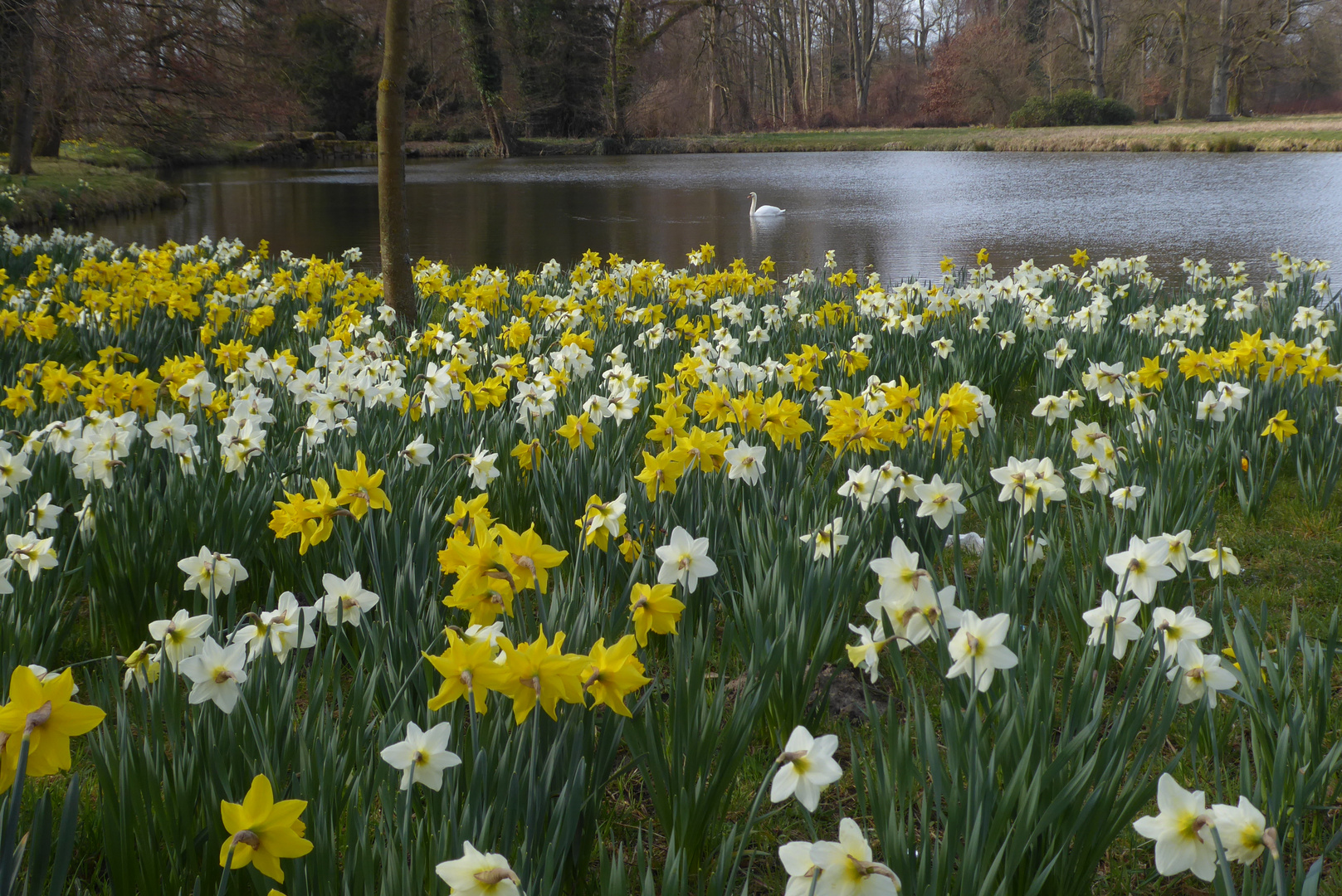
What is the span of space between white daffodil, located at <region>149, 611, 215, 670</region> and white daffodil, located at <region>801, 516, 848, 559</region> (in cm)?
107

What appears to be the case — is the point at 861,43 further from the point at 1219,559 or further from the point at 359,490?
the point at 359,490

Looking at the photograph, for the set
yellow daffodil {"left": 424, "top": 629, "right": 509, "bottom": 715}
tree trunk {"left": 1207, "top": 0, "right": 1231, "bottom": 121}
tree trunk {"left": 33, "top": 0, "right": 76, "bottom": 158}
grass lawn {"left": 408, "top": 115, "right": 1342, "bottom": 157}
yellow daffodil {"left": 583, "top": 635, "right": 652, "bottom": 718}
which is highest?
tree trunk {"left": 1207, "top": 0, "right": 1231, "bottom": 121}

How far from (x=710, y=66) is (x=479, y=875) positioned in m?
48.9

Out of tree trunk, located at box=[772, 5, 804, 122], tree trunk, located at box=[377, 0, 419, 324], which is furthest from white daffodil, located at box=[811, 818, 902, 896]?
tree trunk, located at box=[772, 5, 804, 122]

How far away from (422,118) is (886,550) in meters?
44.5

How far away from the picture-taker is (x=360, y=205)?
57.6 ft

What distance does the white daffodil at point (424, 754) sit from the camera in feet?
3.58

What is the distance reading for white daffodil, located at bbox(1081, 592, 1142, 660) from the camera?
1448mm

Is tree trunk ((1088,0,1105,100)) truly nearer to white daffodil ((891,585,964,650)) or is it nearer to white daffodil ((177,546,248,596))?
white daffodil ((891,585,964,650))

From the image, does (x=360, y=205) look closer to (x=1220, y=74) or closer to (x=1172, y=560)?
(x=1172, y=560)

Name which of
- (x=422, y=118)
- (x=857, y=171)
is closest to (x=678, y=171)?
(x=857, y=171)

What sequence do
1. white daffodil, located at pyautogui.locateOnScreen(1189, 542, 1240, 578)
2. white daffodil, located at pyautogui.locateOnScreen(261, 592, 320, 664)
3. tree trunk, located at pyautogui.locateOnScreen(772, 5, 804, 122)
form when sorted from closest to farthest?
white daffodil, located at pyautogui.locateOnScreen(261, 592, 320, 664)
white daffodil, located at pyautogui.locateOnScreen(1189, 542, 1240, 578)
tree trunk, located at pyautogui.locateOnScreen(772, 5, 804, 122)

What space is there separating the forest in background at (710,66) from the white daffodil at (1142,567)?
66.4 feet

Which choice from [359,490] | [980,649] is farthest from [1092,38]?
[980,649]
